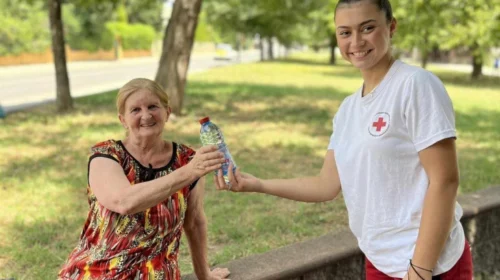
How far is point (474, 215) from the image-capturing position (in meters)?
3.94

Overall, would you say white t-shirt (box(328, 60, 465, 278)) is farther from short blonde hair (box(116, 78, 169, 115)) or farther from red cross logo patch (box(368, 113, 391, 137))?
short blonde hair (box(116, 78, 169, 115))

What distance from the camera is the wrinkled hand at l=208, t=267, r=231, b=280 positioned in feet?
9.50

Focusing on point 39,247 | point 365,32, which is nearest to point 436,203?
point 365,32

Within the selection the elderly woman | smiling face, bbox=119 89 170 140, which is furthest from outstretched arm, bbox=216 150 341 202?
smiling face, bbox=119 89 170 140

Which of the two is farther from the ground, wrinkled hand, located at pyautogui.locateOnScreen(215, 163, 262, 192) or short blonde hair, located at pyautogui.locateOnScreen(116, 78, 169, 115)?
short blonde hair, located at pyautogui.locateOnScreen(116, 78, 169, 115)

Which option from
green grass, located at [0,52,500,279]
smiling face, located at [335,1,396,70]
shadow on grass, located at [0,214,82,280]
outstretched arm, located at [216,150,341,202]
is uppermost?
smiling face, located at [335,1,396,70]

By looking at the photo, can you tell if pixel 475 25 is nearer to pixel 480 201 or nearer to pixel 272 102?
pixel 272 102

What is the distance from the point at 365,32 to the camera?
1.96m

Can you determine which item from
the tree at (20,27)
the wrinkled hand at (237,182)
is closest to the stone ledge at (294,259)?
the wrinkled hand at (237,182)

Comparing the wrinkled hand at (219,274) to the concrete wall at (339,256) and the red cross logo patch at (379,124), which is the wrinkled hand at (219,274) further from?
the red cross logo patch at (379,124)

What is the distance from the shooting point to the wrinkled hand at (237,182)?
221 centimetres

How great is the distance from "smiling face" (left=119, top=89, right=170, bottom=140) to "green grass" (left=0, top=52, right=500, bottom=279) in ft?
5.07

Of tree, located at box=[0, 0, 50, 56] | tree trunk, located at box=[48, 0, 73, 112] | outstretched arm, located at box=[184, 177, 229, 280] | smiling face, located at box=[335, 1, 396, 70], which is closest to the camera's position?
smiling face, located at box=[335, 1, 396, 70]

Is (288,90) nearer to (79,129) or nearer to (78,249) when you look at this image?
(79,129)
